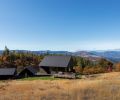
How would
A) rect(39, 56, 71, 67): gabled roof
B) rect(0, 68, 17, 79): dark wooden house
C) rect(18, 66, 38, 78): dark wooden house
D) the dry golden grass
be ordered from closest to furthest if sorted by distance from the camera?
the dry golden grass < rect(39, 56, 71, 67): gabled roof < rect(0, 68, 17, 79): dark wooden house < rect(18, 66, 38, 78): dark wooden house

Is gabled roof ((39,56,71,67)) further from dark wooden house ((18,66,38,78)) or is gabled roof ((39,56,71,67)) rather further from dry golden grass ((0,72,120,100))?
dry golden grass ((0,72,120,100))

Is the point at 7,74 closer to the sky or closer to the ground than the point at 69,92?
closer to the ground

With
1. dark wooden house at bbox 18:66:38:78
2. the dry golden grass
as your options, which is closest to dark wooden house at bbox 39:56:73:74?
dark wooden house at bbox 18:66:38:78

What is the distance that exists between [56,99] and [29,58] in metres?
143

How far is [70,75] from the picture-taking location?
54.4 metres

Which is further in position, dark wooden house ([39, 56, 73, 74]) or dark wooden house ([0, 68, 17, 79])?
dark wooden house ([0, 68, 17, 79])

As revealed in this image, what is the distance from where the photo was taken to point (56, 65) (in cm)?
7031

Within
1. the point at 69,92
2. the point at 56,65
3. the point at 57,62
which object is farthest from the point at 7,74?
the point at 69,92

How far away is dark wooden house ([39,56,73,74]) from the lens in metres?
69.9

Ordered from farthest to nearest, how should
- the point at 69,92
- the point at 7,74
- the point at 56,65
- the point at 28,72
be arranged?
the point at 28,72, the point at 7,74, the point at 56,65, the point at 69,92

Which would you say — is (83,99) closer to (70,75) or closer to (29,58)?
(70,75)

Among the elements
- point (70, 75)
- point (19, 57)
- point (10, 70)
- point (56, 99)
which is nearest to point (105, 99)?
point (56, 99)

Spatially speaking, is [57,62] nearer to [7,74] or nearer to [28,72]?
[28,72]

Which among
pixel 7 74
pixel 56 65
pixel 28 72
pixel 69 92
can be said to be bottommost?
pixel 7 74
